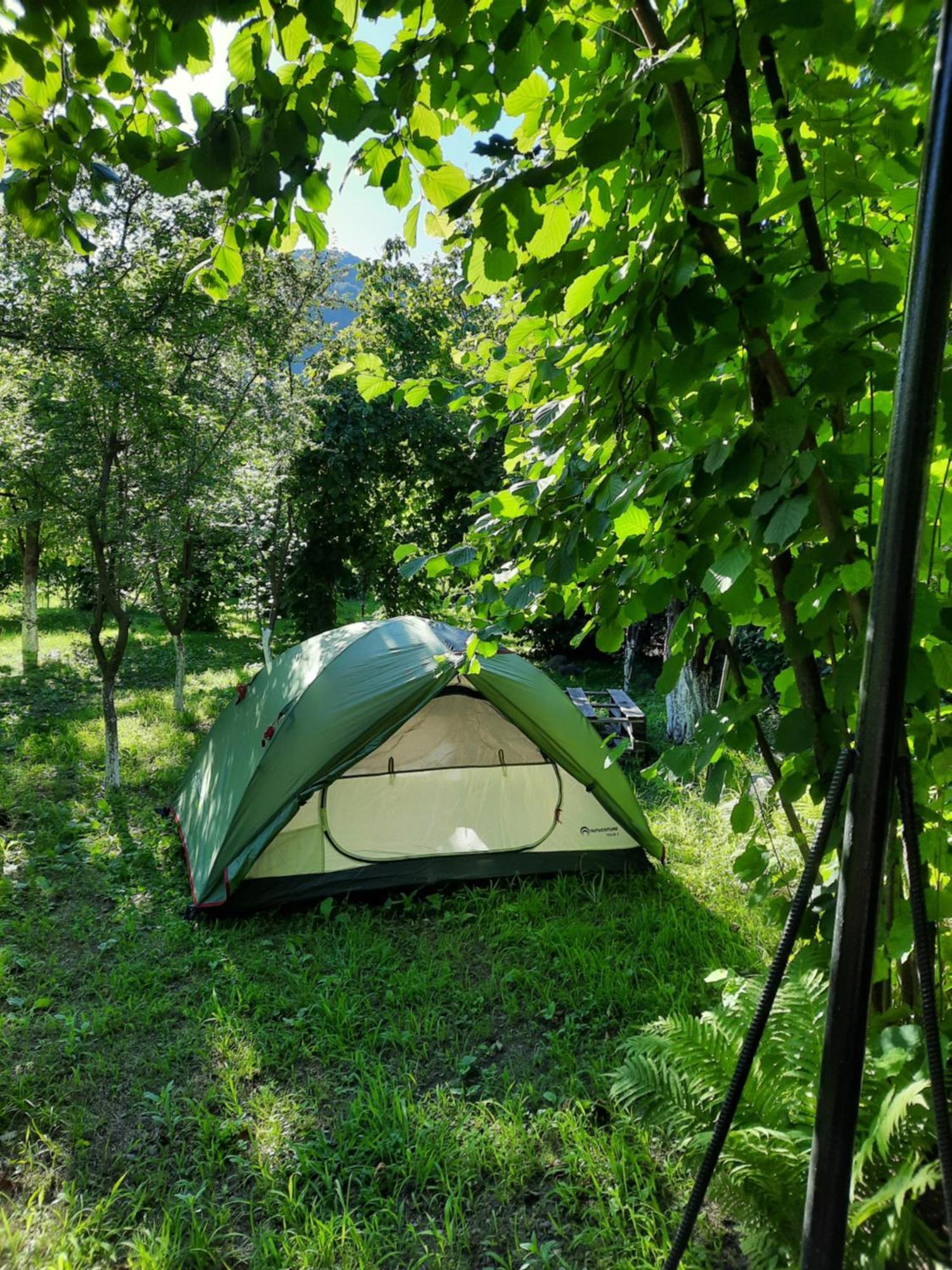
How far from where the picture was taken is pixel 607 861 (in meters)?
4.27

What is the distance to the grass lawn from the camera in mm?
2123

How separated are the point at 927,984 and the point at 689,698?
593 cm

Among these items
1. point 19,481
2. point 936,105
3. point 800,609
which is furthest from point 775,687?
point 19,481

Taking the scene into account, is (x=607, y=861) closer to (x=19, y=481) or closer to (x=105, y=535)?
(x=105, y=535)

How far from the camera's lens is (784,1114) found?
1.97m

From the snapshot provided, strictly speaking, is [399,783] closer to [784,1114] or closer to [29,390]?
[784,1114]

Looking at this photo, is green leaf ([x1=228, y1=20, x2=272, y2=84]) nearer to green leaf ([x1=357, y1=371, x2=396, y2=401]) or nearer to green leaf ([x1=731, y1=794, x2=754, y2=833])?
green leaf ([x1=357, y1=371, x2=396, y2=401])

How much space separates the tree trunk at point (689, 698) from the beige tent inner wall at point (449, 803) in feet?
6.68

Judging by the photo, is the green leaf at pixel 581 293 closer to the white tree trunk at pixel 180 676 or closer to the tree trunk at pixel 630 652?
the white tree trunk at pixel 180 676

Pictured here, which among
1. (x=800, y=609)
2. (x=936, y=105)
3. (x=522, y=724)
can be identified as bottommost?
(x=522, y=724)

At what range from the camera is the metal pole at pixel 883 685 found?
0.76 metres

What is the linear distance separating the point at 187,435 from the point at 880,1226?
603 centimetres

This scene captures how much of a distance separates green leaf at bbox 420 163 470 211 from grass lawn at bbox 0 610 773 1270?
8.29 feet

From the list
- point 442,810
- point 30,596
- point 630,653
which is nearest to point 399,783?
point 442,810
